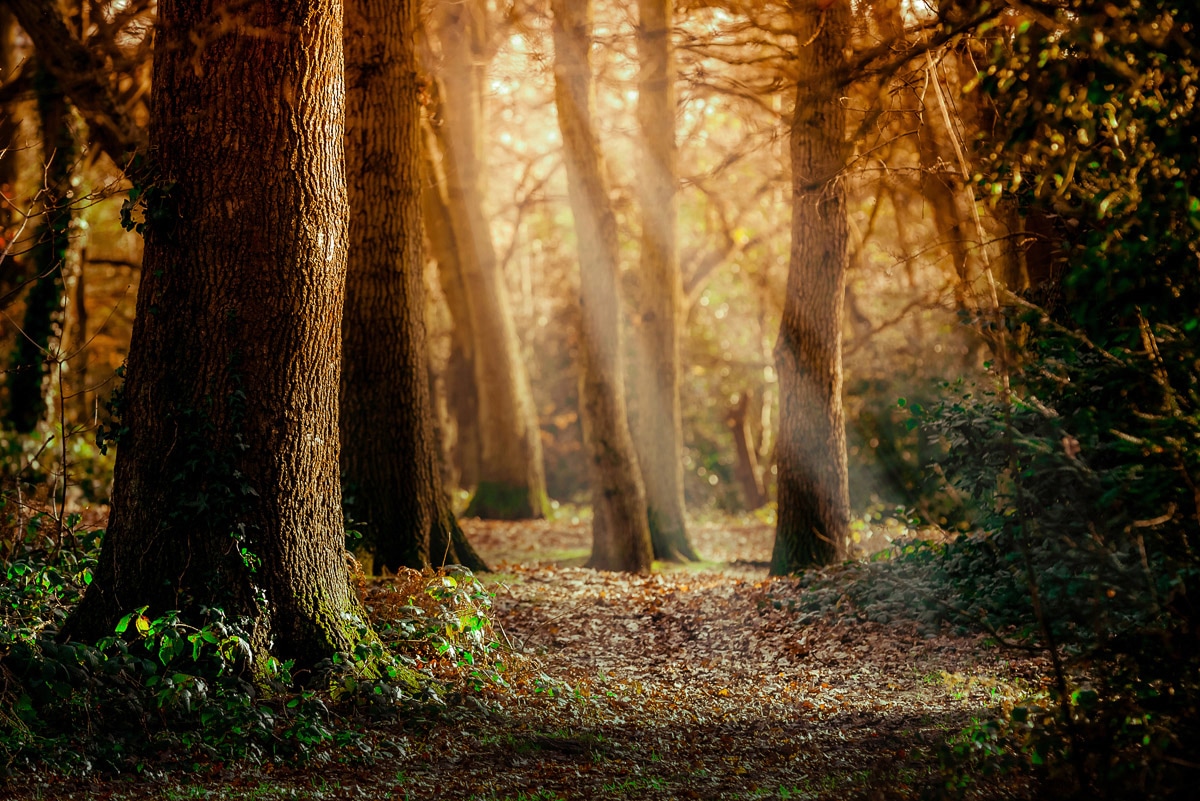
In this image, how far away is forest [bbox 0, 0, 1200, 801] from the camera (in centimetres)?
444

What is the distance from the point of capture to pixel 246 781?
4.91 m

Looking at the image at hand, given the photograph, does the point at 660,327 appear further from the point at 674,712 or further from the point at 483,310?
the point at 674,712

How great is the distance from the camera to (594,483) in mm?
12211

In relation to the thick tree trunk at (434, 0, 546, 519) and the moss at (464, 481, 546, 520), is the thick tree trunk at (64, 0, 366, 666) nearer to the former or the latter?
the thick tree trunk at (434, 0, 546, 519)

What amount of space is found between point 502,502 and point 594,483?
5.24 m

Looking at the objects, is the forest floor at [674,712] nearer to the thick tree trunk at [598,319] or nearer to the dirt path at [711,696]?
the dirt path at [711,696]

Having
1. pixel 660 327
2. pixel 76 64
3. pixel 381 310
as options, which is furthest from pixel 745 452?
pixel 76 64

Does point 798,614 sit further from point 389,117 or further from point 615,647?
point 389,117

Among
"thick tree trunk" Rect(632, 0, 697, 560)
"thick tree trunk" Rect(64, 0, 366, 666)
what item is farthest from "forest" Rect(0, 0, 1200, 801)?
"thick tree trunk" Rect(632, 0, 697, 560)

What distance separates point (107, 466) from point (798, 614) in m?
11.3

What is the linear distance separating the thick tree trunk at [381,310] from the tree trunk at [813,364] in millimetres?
3818

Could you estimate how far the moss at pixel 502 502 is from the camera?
1712 centimetres

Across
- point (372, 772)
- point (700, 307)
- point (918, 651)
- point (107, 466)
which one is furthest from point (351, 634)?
point (700, 307)

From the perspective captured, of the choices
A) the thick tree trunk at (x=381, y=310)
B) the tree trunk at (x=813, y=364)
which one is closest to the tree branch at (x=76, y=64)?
the thick tree trunk at (x=381, y=310)
